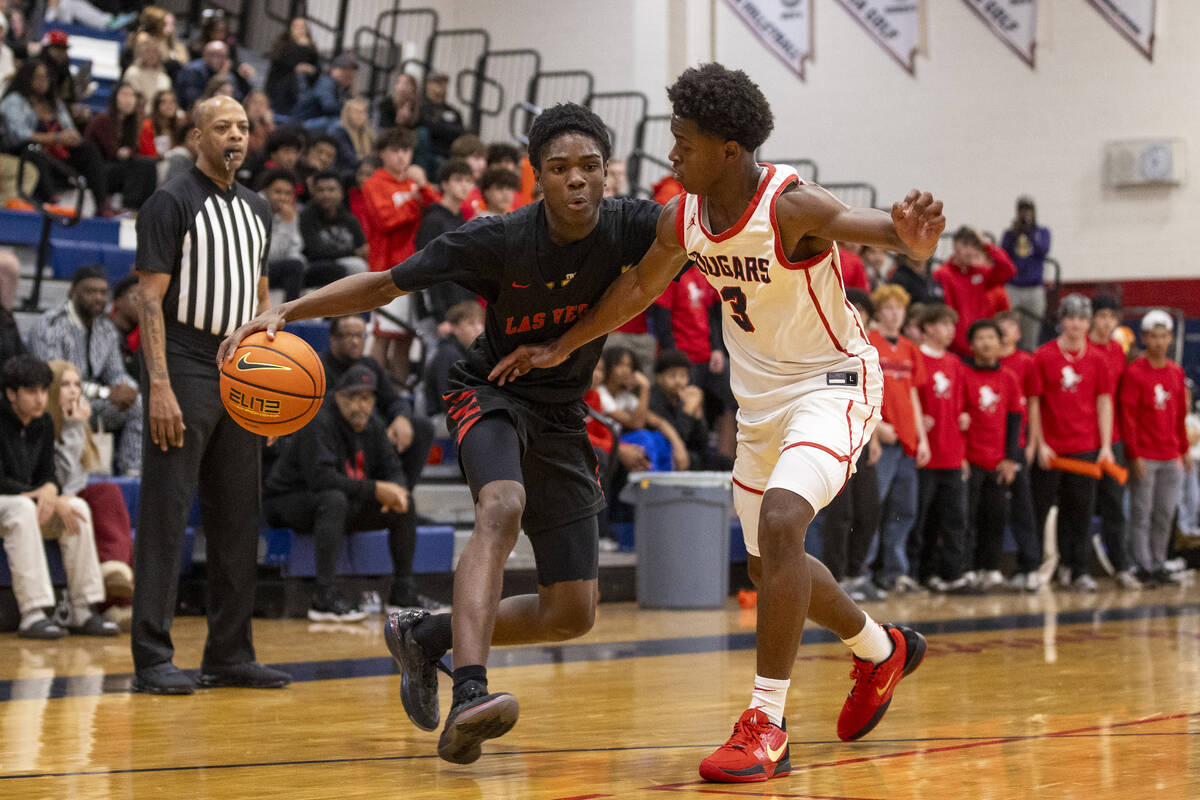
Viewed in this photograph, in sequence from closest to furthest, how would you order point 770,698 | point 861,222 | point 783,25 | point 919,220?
point 919,220
point 861,222
point 770,698
point 783,25

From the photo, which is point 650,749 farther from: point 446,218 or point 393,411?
point 446,218

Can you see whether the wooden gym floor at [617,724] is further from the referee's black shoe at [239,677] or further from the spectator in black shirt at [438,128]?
the spectator in black shirt at [438,128]

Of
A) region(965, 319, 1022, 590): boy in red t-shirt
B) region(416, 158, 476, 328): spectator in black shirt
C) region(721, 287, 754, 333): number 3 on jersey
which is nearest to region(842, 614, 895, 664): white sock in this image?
region(721, 287, 754, 333): number 3 on jersey

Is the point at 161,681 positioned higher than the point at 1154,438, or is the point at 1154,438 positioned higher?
the point at 1154,438

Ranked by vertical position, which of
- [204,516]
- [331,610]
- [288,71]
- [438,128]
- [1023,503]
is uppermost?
[288,71]

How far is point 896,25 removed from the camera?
17.3 meters

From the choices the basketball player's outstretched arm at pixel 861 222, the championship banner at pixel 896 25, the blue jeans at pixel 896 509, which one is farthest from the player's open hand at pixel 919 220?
the championship banner at pixel 896 25

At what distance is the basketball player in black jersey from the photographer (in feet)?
12.9

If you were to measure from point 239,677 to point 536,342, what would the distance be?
1912 mm

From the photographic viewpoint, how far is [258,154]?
11.5 metres

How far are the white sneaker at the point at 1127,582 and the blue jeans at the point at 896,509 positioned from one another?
78.0 inches

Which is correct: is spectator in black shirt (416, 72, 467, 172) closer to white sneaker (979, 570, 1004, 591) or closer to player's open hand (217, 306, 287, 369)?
white sneaker (979, 570, 1004, 591)

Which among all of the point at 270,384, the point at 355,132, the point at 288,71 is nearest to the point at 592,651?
the point at 270,384

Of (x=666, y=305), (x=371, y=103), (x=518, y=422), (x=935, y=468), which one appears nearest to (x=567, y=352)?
(x=518, y=422)
